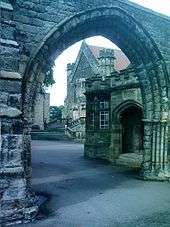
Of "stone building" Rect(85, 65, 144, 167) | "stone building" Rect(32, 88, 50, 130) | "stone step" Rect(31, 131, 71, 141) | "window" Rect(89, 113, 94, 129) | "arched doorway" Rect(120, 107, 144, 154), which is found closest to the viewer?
"stone building" Rect(85, 65, 144, 167)

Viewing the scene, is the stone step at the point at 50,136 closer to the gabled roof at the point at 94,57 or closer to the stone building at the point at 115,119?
the gabled roof at the point at 94,57

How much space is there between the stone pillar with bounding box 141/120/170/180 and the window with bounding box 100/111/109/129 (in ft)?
24.3

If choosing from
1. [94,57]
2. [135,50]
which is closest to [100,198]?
[135,50]

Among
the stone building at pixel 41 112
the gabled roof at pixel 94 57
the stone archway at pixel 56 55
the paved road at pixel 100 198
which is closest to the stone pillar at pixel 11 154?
the stone archway at pixel 56 55

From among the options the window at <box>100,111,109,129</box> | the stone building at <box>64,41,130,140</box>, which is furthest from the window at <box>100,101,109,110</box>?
the stone building at <box>64,41,130,140</box>

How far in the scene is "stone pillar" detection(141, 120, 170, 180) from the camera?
11.9 m

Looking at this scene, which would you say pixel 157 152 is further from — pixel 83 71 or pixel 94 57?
pixel 83 71

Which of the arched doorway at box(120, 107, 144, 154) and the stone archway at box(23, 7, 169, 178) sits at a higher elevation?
the stone archway at box(23, 7, 169, 178)

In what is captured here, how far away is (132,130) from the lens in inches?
740

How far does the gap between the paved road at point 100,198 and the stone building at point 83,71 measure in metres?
18.7

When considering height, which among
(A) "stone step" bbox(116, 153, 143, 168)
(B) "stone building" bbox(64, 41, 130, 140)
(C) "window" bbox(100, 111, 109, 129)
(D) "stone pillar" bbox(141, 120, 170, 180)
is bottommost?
(A) "stone step" bbox(116, 153, 143, 168)

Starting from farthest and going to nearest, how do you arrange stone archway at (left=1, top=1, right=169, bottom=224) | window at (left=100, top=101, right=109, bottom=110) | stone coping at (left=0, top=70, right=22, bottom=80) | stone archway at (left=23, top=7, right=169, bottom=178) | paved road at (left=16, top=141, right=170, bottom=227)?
window at (left=100, top=101, right=109, bottom=110), stone archway at (left=23, top=7, right=169, bottom=178), paved road at (left=16, top=141, right=170, bottom=227), stone coping at (left=0, top=70, right=22, bottom=80), stone archway at (left=1, top=1, right=169, bottom=224)

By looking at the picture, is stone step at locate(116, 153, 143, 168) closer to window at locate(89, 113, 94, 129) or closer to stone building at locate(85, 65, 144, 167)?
stone building at locate(85, 65, 144, 167)

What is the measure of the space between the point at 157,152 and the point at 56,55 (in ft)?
15.6
